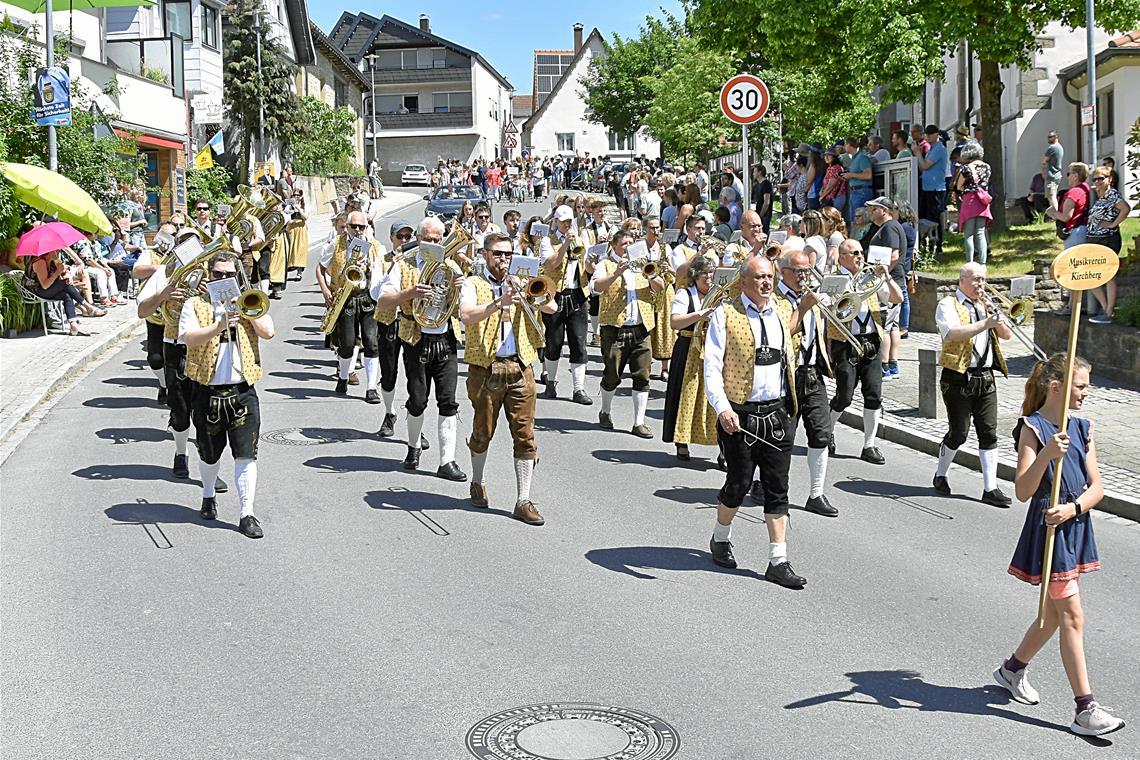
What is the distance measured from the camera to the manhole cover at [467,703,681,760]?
581 cm

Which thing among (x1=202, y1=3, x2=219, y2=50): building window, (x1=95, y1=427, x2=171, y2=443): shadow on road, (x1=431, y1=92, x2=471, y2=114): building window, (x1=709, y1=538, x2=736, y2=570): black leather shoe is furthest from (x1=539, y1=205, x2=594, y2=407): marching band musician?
(x1=431, y1=92, x2=471, y2=114): building window

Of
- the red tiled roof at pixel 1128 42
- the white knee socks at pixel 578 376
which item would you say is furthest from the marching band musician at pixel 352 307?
the red tiled roof at pixel 1128 42

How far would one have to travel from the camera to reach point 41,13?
30.6 metres

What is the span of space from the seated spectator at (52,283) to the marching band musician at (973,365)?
1360cm

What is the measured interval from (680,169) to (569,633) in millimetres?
36374

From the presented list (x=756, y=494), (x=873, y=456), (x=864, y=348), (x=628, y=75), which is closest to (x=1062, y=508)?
(x=756, y=494)

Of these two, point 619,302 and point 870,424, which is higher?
point 619,302

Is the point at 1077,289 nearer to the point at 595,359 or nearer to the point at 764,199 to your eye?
the point at 595,359

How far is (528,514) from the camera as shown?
9734 millimetres

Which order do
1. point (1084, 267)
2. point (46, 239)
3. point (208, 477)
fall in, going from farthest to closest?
point (46, 239) < point (208, 477) < point (1084, 267)

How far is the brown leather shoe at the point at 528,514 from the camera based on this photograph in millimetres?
9711

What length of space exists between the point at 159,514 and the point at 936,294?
11.6 meters

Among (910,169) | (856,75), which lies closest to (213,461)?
(910,169)

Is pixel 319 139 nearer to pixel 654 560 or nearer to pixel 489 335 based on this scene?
pixel 489 335
